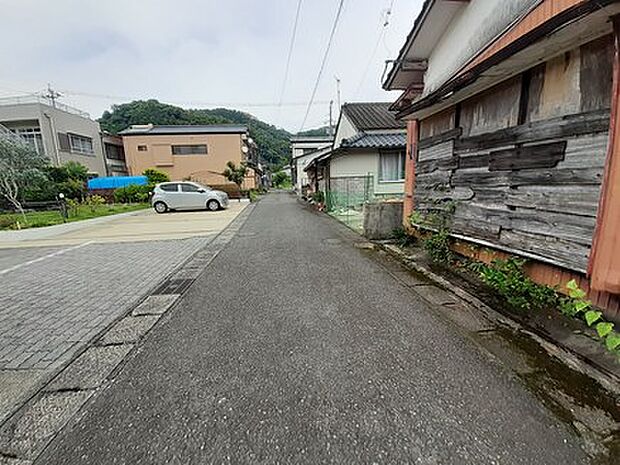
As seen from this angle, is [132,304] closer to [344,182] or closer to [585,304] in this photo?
[585,304]

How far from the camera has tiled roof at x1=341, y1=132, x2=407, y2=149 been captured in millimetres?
12438

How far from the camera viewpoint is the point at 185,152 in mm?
31141

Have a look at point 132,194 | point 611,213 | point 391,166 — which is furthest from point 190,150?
point 611,213

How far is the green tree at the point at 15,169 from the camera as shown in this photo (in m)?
11.7

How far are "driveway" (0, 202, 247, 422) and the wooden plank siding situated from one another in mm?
4897

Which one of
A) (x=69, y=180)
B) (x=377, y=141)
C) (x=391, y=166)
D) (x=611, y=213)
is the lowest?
(x=611, y=213)

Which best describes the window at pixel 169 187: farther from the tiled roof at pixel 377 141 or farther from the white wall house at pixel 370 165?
the tiled roof at pixel 377 141

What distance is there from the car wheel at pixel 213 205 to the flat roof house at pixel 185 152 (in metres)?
14.6

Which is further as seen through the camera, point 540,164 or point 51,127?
point 51,127

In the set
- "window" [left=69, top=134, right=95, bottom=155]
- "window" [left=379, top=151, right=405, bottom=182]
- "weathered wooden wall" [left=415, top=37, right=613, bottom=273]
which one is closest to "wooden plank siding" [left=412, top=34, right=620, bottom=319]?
"weathered wooden wall" [left=415, top=37, right=613, bottom=273]

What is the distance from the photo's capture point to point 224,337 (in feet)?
9.48

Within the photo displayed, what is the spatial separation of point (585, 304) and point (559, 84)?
226 centimetres

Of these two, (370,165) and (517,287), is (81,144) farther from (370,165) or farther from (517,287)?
(517,287)

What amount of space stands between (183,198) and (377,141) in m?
10.7
